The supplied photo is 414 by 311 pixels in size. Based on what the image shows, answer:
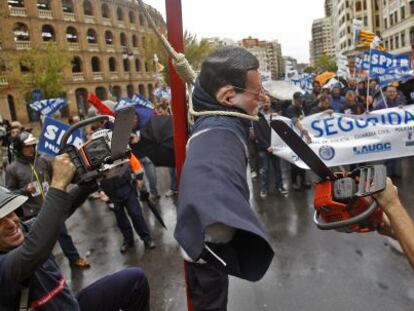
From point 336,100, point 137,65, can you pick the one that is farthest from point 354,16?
point 336,100

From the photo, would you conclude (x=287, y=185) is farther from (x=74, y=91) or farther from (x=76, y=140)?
(x=74, y=91)

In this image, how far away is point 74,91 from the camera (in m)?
38.5

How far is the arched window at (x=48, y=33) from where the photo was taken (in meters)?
35.2

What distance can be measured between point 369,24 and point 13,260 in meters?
64.3

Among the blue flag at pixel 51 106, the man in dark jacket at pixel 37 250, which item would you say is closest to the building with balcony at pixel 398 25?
the blue flag at pixel 51 106

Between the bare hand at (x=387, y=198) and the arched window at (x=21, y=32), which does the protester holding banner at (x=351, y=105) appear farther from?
the arched window at (x=21, y=32)

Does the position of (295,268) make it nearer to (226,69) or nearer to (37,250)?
(37,250)

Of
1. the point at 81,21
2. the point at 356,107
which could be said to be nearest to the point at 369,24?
the point at 81,21

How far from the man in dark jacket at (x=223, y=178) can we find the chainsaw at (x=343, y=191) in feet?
0.92

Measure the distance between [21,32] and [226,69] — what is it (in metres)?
37.5

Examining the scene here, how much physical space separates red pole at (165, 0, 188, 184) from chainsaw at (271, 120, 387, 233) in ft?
1.34

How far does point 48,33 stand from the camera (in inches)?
1406

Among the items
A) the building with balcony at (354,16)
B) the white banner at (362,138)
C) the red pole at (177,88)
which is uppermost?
the building with balcony at (354,16)

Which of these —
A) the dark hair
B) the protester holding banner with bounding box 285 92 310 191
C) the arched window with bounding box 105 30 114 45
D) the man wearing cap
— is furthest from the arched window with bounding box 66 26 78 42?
the dark hair
